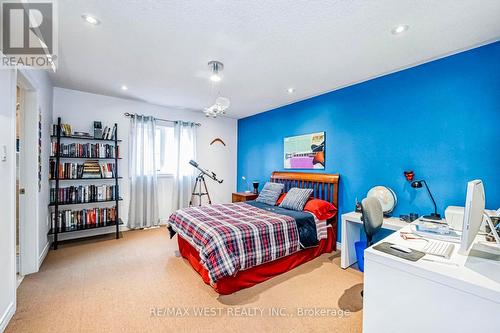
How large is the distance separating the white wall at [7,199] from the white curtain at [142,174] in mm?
2372

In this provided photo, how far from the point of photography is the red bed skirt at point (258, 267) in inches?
89.9

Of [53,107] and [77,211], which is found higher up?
[53,107]

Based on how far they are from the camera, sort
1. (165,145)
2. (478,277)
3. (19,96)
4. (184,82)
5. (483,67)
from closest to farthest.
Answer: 1. (478,277)
2. (483,67)
3. (19,96)
4. (184,82)
5. (165,145)

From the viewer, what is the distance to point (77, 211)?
3.63 meters

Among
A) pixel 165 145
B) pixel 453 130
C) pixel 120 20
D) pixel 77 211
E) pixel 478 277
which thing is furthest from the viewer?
pixel 165 145

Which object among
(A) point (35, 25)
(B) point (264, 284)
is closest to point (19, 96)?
(A) point (35, 25)

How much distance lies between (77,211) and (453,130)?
526 cm

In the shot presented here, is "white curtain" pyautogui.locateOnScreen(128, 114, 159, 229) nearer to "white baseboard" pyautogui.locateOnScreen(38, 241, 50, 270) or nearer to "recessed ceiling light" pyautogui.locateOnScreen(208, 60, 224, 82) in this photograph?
"white baseboard" pyautogui.locateOnScreen(38, 241, 50, 270)

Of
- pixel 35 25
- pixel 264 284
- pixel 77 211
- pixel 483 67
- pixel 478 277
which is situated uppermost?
pixel 35 25

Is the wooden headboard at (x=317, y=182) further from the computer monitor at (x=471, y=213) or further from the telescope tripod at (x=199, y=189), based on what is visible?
the computer monitor at (x=471, y=213)

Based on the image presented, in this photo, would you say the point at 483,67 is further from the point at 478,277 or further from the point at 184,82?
the point at 184,82

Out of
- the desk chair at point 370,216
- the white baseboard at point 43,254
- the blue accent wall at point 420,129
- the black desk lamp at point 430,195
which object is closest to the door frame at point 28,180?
the white baseboard at point 43,254

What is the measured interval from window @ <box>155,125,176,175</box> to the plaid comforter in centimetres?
185

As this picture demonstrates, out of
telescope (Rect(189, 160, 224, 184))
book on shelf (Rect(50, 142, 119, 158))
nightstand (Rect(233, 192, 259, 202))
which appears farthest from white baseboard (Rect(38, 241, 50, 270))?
nightstand (Rect(233, 192, 259, 202))
